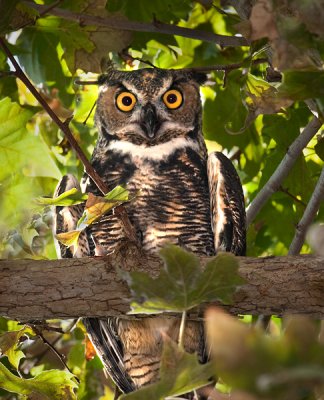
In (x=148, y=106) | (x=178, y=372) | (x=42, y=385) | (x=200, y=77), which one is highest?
(x=200, y=77)

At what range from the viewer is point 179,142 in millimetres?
3164

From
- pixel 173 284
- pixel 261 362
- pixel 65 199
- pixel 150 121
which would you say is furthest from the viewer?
pixel 150 121

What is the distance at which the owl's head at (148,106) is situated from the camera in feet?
10.3

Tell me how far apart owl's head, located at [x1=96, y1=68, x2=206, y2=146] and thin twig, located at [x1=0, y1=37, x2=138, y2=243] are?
3.34 ft

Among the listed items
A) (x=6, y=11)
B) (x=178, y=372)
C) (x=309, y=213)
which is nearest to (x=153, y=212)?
(x=309, y=213)

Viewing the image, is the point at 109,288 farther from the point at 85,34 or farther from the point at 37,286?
the point at 85,34

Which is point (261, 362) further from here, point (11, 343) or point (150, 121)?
point (150, 121)

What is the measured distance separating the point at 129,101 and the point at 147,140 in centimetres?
21

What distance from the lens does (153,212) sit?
2.83 metres

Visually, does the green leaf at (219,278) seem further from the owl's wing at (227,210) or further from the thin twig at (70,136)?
the owl's wing at (227,210)

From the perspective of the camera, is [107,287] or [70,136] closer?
[70,136]

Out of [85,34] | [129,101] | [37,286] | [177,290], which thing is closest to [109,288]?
[37,286]

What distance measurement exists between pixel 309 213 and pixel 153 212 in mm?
605

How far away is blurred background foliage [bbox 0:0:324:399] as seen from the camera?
229 cm
